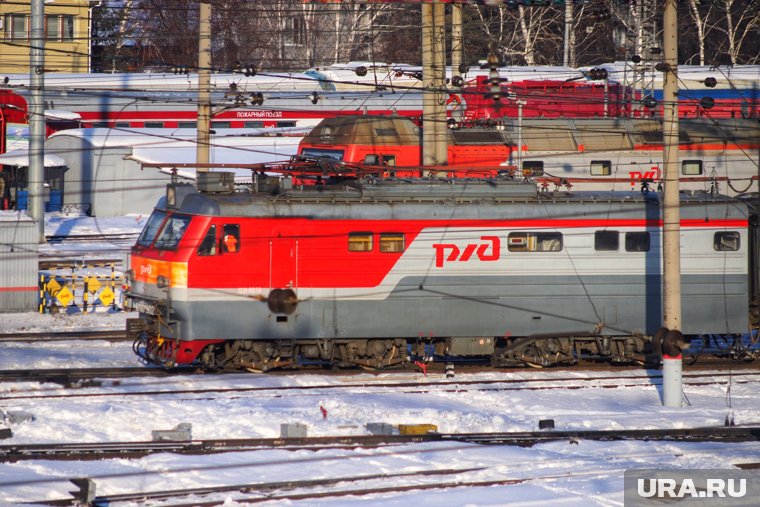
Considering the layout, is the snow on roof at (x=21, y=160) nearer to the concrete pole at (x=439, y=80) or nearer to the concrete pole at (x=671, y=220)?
the concrete pole at (x=439, y=80)

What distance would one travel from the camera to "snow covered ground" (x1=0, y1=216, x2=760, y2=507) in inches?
480

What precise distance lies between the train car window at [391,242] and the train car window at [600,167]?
12.1 meters

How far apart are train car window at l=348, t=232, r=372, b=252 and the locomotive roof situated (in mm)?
321

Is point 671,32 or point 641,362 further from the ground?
point 671,32

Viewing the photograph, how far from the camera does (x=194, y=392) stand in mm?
17234

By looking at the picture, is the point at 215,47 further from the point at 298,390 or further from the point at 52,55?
the point at 298,390

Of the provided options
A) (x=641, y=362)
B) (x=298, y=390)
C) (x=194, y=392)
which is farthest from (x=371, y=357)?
(x=641, y=362)

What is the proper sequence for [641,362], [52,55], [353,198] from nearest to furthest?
[353,198] → [641,362] → [52,55]

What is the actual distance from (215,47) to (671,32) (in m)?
48.0

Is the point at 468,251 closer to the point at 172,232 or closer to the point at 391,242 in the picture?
the point at 391,242

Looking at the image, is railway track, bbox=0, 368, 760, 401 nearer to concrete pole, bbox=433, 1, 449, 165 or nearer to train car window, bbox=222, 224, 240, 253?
train car window, bbox=222, 224, 240, 253

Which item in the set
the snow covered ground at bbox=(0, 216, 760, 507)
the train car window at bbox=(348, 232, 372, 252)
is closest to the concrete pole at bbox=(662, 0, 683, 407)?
the snow covered ground at bbox=(0, 216, 760, 507)

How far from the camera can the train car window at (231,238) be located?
1786 cm

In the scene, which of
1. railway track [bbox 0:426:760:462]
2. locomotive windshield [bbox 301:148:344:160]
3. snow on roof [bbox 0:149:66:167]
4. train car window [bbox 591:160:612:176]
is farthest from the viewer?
snow on roof [bbox 0:149:66:167]
